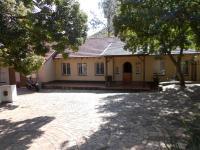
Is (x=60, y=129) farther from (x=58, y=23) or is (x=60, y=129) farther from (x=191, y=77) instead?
(x=191, y=77)

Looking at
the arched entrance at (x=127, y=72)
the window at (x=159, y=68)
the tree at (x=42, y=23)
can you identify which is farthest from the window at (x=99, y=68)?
the tree at (x=42, y=23)

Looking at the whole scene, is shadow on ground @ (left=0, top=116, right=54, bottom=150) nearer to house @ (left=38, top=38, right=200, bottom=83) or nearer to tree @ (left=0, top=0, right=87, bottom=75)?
tree @ (left=0, top=0, right=87, bottom=75)

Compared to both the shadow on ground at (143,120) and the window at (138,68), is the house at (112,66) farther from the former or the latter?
the shadow on ground at (143,120)

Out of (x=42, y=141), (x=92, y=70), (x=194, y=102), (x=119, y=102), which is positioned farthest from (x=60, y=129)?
(x=92, y=70)

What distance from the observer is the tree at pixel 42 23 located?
11.3 metres

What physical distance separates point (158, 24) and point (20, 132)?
279 inches

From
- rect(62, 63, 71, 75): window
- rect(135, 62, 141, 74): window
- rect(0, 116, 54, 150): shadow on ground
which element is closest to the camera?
rect(0, 116, 54, 150): shadow on ground

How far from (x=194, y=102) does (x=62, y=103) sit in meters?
7.91

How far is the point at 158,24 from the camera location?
36.3ft

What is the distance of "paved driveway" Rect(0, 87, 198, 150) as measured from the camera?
973cm

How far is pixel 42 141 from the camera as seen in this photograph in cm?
1015

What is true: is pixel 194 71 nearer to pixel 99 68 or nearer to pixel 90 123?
pixel 99 68

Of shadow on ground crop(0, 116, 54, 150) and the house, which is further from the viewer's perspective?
the house

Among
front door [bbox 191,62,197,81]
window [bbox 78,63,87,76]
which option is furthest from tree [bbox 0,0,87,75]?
front door [bbox 191,62,197,81]
